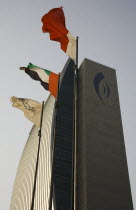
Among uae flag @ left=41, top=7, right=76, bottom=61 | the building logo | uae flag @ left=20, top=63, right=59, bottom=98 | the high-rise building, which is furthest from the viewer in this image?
the building logo

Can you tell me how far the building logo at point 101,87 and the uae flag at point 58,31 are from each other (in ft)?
87.4

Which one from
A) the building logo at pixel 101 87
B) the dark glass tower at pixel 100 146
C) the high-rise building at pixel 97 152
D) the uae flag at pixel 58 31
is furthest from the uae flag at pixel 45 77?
the building logo at pixel 101 87

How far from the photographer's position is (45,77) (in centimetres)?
1669

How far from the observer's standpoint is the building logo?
42.6m

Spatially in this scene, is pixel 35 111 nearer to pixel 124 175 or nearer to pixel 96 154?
pixel 96 154

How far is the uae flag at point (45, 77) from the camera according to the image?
1616cm

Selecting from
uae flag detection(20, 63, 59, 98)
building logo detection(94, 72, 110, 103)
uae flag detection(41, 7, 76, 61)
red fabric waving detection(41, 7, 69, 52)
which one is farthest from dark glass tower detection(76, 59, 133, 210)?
red fabric waving detection(41, 7, 69, 52)

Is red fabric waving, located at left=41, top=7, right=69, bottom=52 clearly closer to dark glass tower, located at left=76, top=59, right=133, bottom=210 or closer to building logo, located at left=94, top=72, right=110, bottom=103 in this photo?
dark glass tower, located at left=76, top=59, right=133, bottom=210

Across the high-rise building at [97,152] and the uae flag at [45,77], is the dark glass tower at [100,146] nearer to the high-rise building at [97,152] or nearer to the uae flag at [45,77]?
the high-rise building at [97,152]

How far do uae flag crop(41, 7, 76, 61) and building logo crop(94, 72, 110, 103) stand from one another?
26646mm

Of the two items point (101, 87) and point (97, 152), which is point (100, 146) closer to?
point (97, 152)

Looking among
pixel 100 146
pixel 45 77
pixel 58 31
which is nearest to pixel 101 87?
pixel 100 146

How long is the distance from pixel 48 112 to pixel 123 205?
47.0 metres

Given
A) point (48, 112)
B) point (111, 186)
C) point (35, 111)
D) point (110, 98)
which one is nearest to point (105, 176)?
point (111, 186)
